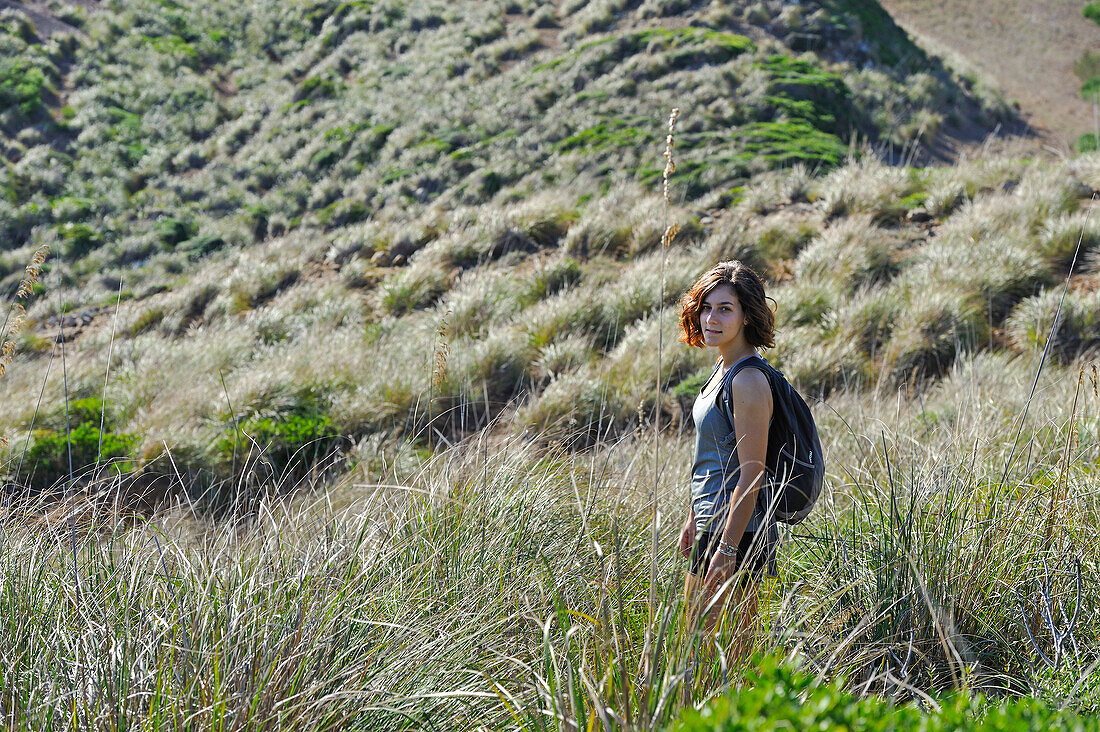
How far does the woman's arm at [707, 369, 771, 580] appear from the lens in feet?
7.81

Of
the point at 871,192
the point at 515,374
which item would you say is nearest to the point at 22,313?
the point at 515,374

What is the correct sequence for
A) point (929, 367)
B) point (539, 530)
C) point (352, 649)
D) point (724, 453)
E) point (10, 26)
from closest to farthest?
point (352, 649), point (724, 453), point (539, 530), point (929, 367), point (10, 26)

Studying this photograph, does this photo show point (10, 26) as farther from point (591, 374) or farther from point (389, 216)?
point (591, 374)

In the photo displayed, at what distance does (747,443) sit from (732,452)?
0.11 metres

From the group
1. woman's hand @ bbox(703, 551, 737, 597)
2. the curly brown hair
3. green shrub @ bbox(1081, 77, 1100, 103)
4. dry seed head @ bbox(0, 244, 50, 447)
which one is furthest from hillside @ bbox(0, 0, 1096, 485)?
green shrub @ bbox(1081, 77, 1100, 103)

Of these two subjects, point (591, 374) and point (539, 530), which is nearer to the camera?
point (539, 530)

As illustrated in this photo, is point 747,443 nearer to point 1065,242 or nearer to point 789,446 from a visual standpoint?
point 789,446

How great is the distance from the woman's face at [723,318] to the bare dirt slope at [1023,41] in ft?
81.1

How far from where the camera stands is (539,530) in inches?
122

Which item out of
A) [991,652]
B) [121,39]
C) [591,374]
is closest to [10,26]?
[121,39]

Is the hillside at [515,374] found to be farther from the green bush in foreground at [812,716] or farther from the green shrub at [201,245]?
the green shrub at [201,245]

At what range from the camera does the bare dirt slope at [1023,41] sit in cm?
2475

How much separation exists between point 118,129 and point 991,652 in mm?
23703

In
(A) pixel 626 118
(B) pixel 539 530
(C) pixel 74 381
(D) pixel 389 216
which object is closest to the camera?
(B) pixel 539 530
